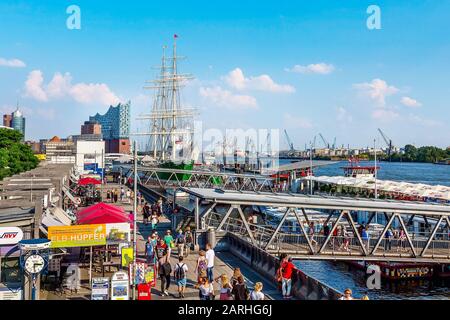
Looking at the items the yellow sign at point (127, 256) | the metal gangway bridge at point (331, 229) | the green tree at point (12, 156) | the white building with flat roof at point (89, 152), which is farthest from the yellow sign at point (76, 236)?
the white building with flat roof at point (89, 152)

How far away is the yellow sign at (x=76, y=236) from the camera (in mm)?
12852

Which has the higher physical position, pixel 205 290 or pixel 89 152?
pixel 89 152

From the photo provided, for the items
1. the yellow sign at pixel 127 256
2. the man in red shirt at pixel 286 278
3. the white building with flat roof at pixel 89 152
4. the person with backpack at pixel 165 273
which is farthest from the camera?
the white building with flat roof at pixel 89 152

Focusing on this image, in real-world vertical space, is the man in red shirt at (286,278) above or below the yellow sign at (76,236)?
below

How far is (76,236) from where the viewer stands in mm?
13102

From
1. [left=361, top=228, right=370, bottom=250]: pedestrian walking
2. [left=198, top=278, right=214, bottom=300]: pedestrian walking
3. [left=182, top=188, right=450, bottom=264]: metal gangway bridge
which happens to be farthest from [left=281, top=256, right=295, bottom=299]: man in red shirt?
[left=361, top=228, right=370, bottom=250]: pedestrian walking

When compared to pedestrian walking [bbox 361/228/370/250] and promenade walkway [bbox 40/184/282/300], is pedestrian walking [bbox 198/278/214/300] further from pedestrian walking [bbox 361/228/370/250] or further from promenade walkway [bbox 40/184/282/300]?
pedestrian walking [bbox 361/228/370/250]

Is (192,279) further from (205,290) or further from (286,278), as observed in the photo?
(286,278)

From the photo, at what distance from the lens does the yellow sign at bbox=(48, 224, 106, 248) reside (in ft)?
42.2

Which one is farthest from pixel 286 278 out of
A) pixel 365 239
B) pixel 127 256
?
pixel 365 239

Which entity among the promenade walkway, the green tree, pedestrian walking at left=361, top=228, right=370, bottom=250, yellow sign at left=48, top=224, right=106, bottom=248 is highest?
the green tree

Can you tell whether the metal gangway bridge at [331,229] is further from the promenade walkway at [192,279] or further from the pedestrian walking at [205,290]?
the pedestrian walking at [205,290]

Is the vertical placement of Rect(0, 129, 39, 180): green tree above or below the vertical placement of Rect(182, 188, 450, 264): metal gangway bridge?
above

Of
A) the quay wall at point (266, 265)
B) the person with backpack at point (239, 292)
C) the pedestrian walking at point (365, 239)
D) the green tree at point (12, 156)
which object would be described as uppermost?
the green tree at point (12, 156)
